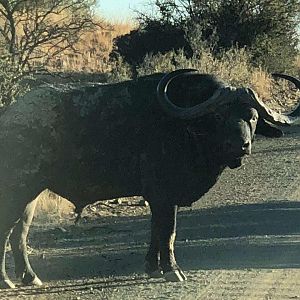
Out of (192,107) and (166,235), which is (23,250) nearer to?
(166,235)

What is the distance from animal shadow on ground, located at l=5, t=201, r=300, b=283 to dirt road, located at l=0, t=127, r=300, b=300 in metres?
0.01

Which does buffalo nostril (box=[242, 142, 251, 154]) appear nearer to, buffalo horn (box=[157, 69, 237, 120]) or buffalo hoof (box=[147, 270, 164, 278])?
buffalo horn (box=[157, 69, 237, 120])

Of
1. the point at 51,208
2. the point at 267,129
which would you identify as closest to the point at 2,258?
the point at 267,129

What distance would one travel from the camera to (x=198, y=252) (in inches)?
417

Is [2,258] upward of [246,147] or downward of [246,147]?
downward

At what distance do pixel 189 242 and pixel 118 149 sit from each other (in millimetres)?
2490

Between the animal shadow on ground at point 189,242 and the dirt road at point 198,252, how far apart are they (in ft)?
0.04

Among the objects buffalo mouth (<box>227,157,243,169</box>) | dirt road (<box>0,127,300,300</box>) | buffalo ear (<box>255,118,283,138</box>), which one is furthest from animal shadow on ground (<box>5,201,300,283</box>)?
buffalo ear (<box>255,118,283,138</box>)

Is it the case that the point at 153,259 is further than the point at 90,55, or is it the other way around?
the point at 90,55

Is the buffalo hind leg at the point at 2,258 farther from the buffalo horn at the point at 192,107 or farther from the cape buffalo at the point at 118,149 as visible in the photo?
the buffalo horn at the point at 192,107

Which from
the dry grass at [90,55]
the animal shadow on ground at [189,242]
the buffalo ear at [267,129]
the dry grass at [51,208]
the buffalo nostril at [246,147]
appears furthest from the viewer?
the dry grass at [90,55]

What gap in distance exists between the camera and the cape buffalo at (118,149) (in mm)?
9031

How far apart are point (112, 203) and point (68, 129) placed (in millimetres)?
5681

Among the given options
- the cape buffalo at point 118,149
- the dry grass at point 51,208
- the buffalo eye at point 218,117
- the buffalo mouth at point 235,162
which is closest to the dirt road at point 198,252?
the cape buffalo at point 118,149
